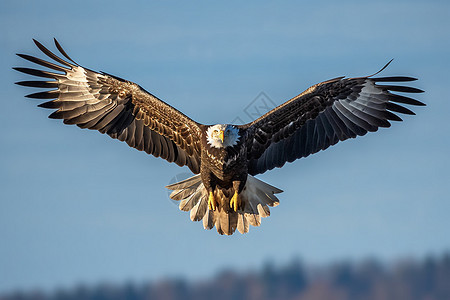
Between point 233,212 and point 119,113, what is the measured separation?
1894 mm

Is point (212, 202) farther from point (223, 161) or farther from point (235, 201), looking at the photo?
point (223, 161)

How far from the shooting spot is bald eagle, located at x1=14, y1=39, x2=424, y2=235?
1329 centimetres

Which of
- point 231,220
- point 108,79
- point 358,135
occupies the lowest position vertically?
point 231,220

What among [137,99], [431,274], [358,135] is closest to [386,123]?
[358,135]

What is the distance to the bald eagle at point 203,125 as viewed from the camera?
43.6 ft

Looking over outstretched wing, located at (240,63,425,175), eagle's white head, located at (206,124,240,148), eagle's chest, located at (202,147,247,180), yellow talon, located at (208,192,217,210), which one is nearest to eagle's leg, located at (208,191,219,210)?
yellow talon, located at (208,192,217,210)

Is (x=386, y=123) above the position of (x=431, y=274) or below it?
below

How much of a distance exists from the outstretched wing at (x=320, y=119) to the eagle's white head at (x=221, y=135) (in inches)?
16.4

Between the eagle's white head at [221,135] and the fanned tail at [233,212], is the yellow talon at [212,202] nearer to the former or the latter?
the fanned tail at [233,212]

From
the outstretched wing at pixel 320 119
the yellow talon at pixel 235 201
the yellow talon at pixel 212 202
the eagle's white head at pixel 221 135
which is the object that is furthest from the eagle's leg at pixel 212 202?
the eagle's white head at pixel 221 135

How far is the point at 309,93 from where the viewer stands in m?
13.3

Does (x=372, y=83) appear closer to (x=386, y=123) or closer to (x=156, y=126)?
(x=386, y=123)

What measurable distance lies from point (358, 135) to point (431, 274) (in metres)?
43.0

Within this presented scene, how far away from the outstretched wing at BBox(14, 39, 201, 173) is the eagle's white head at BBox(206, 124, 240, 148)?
1.92ft
